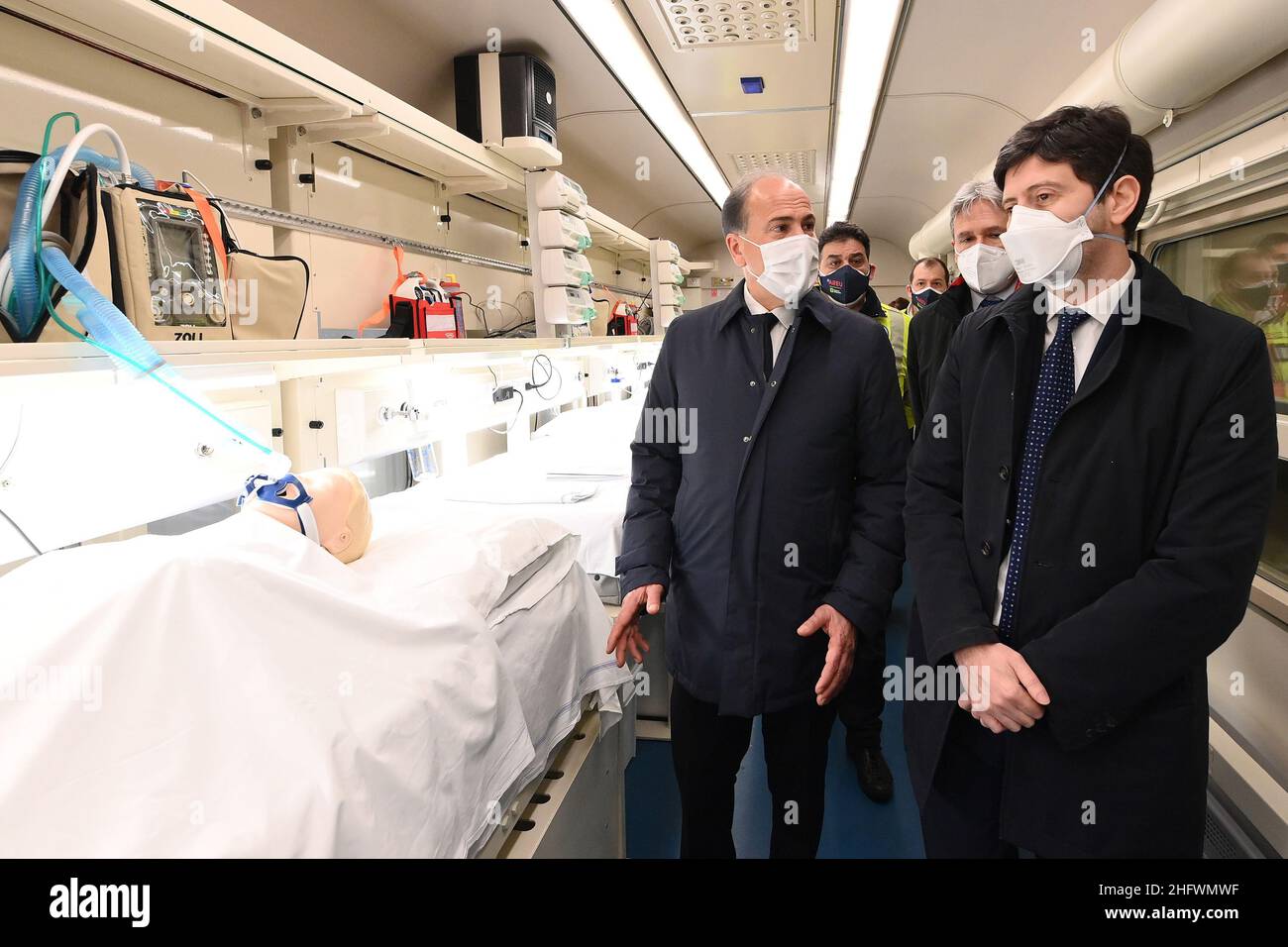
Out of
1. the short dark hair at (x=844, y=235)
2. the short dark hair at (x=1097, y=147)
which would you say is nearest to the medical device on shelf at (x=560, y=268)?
the short dark hair at (x=844, y=235)

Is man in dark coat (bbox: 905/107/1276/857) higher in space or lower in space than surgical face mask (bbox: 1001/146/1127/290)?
lower

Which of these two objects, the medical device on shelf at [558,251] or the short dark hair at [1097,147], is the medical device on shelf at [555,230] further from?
the short dark hair at [1097,147]

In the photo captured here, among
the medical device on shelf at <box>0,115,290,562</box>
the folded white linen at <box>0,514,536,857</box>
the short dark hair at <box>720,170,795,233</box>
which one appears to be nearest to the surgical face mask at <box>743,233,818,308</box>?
the short dark hair at <box>720,170,795,233</box>

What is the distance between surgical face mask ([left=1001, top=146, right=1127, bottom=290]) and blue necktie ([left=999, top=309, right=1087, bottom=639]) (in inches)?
3.1

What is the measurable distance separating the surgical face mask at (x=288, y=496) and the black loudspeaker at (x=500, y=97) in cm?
262

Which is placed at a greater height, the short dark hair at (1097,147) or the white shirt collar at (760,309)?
the short dark hair at (1097,147)

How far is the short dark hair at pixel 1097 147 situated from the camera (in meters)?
1.29

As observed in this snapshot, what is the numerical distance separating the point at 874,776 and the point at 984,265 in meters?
1.74

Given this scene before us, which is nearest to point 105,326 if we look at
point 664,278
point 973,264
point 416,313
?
point 416,313

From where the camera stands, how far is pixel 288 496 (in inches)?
59.5

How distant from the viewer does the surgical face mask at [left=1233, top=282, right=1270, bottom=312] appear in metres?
2.52

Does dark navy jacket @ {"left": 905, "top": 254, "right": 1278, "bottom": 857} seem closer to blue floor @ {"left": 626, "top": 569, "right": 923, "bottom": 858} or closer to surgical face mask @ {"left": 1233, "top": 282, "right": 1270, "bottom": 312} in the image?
blue floor @ {"left": 626, "top": 569, "right": 923, "bottom": 858}

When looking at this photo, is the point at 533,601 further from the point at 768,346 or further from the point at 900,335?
the point at 900,335
